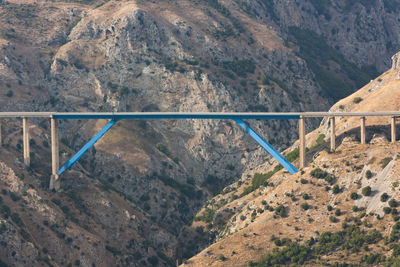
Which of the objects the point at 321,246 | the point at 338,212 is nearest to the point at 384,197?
the point at 338,212

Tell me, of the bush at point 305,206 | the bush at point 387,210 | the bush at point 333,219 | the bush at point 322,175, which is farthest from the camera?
the bush at point 322,175

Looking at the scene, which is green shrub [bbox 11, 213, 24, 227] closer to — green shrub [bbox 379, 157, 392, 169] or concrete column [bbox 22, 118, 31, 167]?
concrete column [bbox 22, 118, 31, 167]

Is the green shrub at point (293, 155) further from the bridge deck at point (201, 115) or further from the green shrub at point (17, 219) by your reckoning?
the green shrub at point (17, 219)

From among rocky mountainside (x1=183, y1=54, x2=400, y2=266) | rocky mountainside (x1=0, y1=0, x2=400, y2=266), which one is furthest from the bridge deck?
rocky mountainside (x1=0, y1=0, x2=400, y2=266)

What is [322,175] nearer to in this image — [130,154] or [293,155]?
[293,155]

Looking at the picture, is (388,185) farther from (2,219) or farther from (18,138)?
(18,138)

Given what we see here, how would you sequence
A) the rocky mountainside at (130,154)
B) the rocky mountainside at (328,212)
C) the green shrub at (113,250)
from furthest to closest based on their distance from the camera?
the rocky mountainside at (130,154)
the green shrub at (113,250)
the rocky mountainside at (328,212)

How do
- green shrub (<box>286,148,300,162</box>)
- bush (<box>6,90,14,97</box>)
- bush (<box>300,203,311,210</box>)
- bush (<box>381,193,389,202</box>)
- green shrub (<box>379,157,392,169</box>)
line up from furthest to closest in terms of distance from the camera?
1. bush (<box>6,90,14,97</box>)
2. green shrub (<box>286,148,300,162</box>)
3. bush (<box>300,203,311,210</box>)
4. green shrub (<box>379,157,392,169</box>)
5. bush (<box>381,193,389,202</box>)

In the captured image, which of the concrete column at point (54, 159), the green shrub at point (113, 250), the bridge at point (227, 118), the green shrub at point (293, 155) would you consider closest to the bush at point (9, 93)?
the bridge at point (227, 118)
